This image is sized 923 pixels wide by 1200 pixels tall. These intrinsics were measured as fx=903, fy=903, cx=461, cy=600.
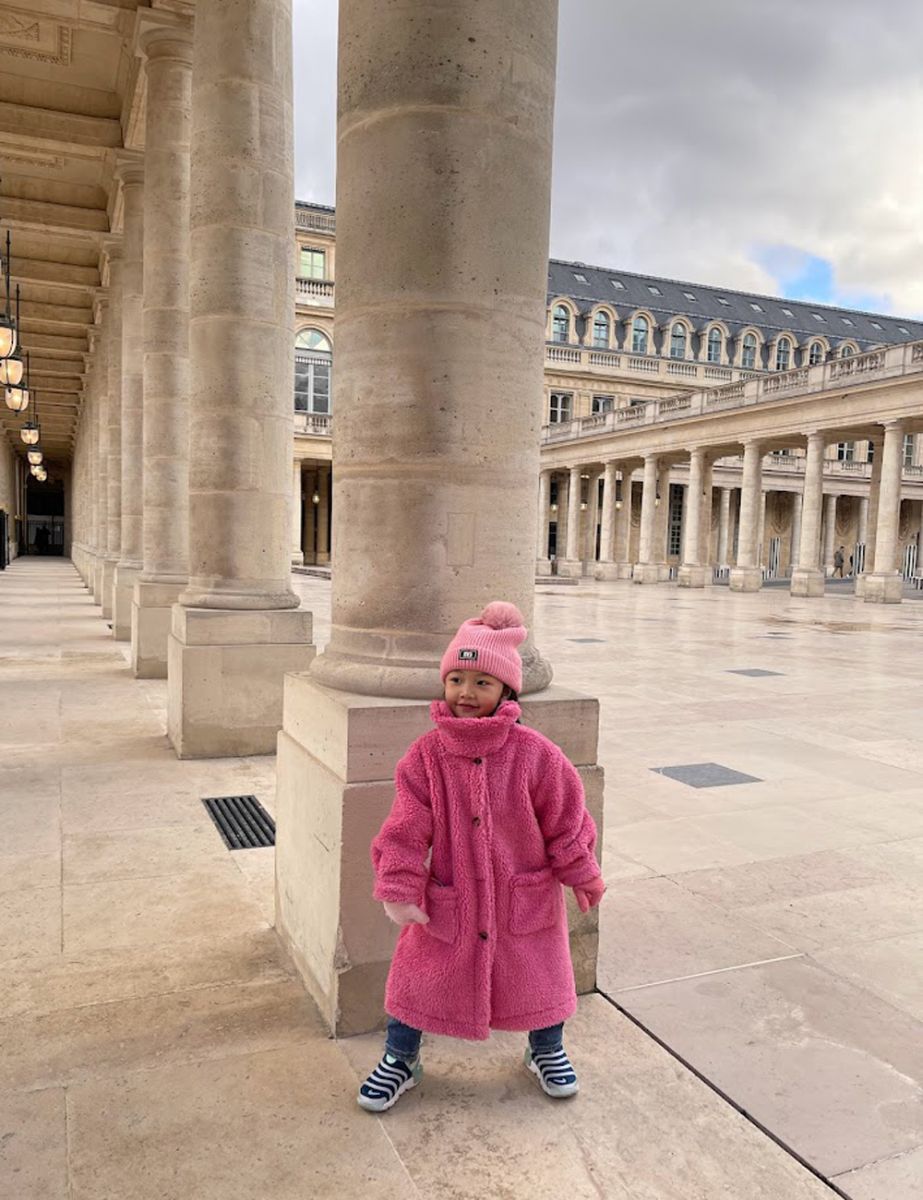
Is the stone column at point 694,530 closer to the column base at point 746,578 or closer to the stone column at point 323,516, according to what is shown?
the column base at point 746,578

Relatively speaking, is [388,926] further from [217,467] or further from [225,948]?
[217,467]

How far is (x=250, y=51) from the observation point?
7.10 m

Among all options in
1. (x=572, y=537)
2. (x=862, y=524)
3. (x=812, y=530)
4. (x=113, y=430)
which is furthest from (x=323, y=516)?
(x=862, y=524)

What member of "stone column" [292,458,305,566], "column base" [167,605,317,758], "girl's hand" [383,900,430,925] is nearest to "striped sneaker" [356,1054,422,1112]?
"girl's hand" [383,900,430,925]

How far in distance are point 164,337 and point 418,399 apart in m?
8.31

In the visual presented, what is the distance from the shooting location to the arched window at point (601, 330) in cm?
6538

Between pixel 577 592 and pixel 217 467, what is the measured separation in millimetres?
27507

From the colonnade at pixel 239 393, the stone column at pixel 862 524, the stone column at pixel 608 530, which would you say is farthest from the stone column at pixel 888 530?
the stone column at pixel 862 524

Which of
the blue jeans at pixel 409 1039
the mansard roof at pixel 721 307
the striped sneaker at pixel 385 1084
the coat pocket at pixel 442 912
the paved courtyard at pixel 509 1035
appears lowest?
the paved courtyard at pixel 509 1035

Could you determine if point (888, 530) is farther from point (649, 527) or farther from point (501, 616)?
point (501, 616)

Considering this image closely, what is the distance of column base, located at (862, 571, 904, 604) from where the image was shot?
3134 cm

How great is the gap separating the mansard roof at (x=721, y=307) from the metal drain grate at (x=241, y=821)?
6272cm

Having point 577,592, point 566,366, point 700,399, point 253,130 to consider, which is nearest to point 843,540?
point 566,366

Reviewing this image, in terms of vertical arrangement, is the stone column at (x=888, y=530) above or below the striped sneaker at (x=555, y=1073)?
above
